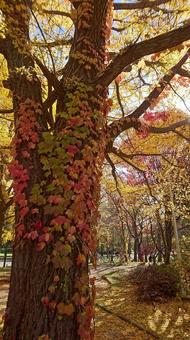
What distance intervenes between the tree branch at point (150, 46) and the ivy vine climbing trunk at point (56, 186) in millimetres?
401

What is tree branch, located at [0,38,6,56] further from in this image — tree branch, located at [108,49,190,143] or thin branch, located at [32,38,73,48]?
tree branch, located at [108,49,190,143]

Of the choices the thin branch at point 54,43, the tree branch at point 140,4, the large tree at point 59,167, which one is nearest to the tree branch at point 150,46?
the large tree at point 59,167

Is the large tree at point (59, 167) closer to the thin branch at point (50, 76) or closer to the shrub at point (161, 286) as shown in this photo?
the thin branch at point (50, 76)

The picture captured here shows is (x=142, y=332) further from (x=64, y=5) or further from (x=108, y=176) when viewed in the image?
(x=64, y=5)

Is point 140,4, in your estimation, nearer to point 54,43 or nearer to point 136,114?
point 54,43

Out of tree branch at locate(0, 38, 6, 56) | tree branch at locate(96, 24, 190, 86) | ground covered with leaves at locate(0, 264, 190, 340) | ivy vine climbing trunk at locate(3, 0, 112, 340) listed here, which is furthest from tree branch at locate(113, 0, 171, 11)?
ground covered with leaves at locate(0, 264, 190, 340)

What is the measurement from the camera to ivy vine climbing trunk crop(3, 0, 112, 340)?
10.9 feet

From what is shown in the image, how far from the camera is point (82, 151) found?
3.88 metres

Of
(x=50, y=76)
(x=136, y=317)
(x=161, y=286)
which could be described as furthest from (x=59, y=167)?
(x=161, y=286)

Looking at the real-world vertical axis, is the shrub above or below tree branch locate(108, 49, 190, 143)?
below

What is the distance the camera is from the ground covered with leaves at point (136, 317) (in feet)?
22.6

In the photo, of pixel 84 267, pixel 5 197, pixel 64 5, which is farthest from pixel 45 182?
pixel 5 197

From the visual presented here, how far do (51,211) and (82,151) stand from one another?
0.80m

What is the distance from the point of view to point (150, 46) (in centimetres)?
381
